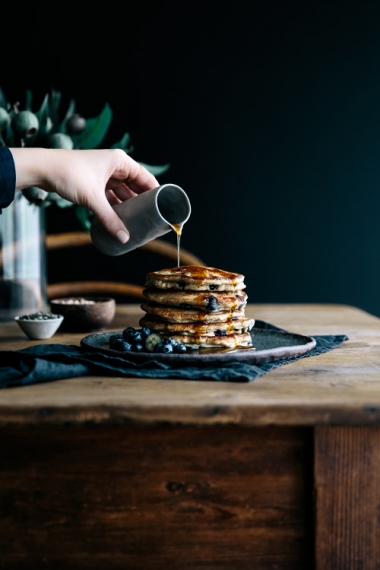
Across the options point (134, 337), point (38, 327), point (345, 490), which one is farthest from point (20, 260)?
point (345, 490)

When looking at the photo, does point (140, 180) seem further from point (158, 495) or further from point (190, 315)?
point (158, 495)

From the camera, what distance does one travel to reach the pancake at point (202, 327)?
4.08 feet

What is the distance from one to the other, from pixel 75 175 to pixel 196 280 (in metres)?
0.34

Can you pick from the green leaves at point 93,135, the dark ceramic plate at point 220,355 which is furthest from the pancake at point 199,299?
the green leaves at point 93,135

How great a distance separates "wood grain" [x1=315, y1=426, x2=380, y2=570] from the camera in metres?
0.91

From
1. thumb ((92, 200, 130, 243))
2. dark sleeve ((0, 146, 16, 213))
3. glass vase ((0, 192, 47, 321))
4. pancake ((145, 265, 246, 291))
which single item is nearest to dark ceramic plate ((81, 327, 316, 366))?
pancake ((145, 265, 246, 291))

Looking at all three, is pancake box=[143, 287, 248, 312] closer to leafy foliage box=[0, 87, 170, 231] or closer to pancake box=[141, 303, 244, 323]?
pancake box=[141, 303, 244, 323]

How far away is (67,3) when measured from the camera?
3404 mm

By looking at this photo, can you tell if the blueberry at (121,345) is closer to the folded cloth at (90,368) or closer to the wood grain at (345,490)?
the folded cloth at (90,368)

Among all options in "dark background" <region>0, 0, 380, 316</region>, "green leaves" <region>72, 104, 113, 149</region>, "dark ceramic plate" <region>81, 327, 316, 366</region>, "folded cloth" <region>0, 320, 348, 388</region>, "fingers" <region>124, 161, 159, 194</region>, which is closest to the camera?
"folded cloth" <region>0, 320, 348, 388</region>

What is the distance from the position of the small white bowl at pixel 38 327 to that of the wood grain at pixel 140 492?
0.58 metres

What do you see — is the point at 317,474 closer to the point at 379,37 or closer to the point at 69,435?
the point at 69,435

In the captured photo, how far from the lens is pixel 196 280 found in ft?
4.16

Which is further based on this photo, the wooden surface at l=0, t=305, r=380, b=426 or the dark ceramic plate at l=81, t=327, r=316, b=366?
the dark ceramic plate at l=81, t=327, r=316, b=366
